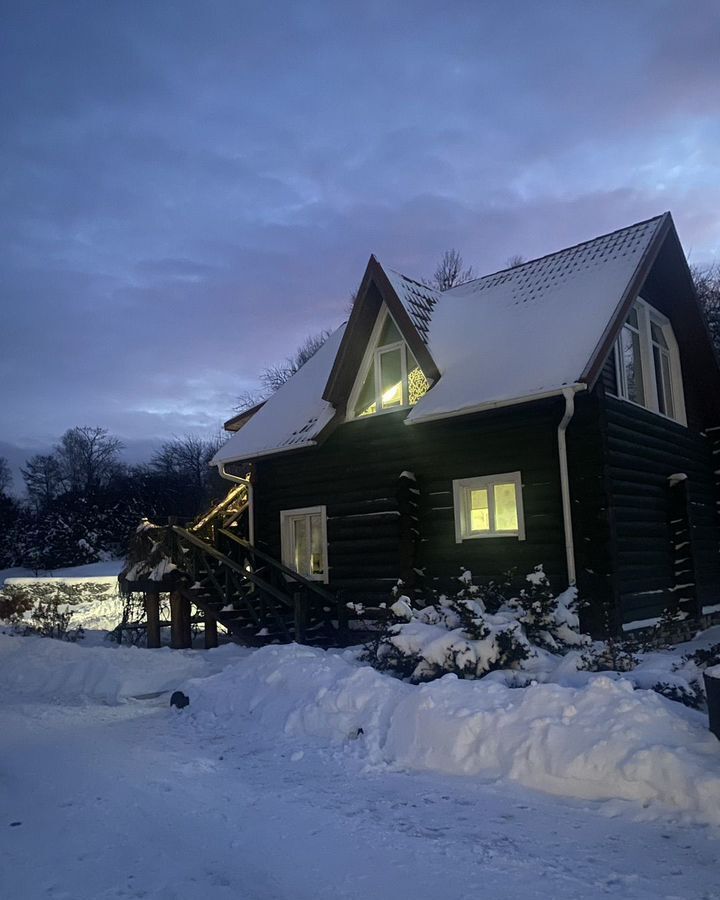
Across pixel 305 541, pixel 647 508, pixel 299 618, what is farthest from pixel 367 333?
pixel 647 508

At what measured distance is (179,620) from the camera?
16672 millimetres

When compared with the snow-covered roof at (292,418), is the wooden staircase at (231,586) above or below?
below

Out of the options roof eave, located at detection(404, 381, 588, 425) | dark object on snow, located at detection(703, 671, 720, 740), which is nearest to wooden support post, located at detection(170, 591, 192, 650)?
roof eave, located at detection(404, 381, 588, 425)

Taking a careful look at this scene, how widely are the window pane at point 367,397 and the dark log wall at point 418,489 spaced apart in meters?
0.33

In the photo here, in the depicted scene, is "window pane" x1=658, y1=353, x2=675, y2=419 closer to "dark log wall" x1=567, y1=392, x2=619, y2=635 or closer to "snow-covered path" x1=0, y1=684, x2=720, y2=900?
"dark log wall" x1=567, y1=392, x2=619, y2=635

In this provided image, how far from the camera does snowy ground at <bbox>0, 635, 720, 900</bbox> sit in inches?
170

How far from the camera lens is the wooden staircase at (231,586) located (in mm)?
14641

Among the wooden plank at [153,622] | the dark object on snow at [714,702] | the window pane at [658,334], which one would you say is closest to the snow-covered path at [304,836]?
the dark object on snow at [714,702]

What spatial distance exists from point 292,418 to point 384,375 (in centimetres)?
271

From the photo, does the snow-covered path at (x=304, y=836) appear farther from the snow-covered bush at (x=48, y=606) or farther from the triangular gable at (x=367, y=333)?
the snow-covered bush at (x=48, y=606)

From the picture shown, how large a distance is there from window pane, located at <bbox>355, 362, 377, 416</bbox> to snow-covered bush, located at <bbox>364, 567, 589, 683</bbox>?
5.56m

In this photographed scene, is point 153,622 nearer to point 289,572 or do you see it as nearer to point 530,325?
point 289,572

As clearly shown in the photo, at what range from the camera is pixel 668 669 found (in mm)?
8062

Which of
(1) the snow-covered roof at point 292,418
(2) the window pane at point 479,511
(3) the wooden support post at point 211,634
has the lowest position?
(3) the wooden support post at point 211,634
